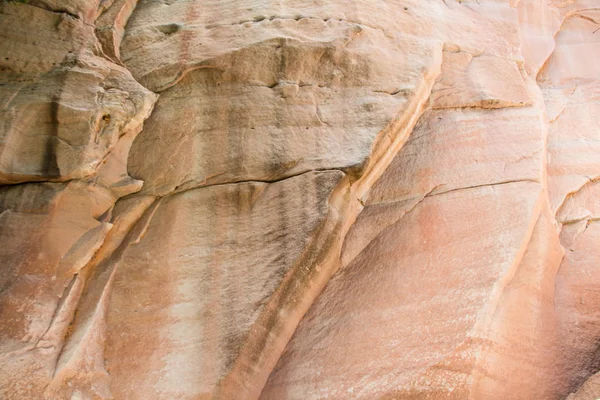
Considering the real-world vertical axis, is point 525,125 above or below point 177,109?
below

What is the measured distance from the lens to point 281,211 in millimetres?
4770

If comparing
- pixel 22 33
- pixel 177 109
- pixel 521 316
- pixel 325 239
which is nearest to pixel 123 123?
pixel 177 109

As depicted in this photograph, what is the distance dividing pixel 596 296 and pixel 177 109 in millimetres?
4442

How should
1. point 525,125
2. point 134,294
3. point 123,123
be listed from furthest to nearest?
point 525,125, point 123,123, point 134,294

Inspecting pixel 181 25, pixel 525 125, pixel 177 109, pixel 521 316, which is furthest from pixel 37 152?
pixel 525 125

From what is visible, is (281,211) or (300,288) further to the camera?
(281,211)

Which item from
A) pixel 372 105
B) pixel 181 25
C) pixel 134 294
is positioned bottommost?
pixel 134 294

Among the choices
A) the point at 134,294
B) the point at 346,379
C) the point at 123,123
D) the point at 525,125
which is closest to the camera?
the point at 346,379

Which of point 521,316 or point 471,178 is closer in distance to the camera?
point 521,316

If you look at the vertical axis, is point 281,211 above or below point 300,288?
above

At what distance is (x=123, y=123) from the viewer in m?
5.11

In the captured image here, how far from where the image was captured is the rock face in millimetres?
4238

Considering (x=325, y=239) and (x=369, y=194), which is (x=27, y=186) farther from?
(x=369, y=194)

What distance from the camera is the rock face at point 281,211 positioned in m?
4.24
